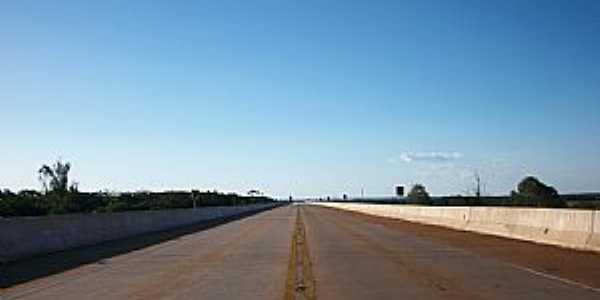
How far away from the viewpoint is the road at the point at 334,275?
13.9 meters

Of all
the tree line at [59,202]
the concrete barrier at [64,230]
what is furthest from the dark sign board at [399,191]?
the concrete barrier at [64,230]

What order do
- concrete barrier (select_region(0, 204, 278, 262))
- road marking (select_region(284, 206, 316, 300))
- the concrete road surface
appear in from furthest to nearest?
concrete barrier (select_region(0, 204, 278, 262)) → the concrete road surface → road marking (select_region(284, 206, 316, 300))

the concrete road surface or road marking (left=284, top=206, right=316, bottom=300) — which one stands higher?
road marking (left=284, top=206, right=316, bottom=300)

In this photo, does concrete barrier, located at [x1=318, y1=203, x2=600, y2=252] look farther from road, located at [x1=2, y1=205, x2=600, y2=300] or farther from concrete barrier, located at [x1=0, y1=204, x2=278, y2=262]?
concrete barrier, located at [x1=0, y1=204, x2=278, y2=262]

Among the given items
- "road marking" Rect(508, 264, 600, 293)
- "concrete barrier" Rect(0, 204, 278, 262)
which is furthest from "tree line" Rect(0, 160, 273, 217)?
"road marking" Rect(508, 264, 600, 293)

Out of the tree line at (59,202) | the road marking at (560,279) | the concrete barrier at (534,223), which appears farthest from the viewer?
the tree line at (59,202)

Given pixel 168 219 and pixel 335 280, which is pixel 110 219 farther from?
pixel 335 280

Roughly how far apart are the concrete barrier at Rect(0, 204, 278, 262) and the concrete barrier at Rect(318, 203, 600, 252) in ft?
53.6

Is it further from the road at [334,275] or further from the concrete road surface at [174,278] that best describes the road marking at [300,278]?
the concrete road surface at [174,278]

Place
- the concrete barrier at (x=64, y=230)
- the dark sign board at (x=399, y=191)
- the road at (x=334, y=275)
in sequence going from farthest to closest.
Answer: the dark sign board at (x=399, y=191), the concrete barrier at (x=64, y=230), the road at (x=334, y=275)

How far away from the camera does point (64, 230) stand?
95.2 ft

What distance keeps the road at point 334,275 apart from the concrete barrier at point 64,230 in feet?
9.56

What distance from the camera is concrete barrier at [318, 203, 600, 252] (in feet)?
80.2


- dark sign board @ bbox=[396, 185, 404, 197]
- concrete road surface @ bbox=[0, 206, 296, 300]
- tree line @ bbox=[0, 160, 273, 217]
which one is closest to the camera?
concrete road surface @ bbox=[0, 206, 296, 300]
